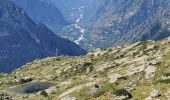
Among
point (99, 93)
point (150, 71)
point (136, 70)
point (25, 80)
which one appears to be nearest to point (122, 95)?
point (99, 93)

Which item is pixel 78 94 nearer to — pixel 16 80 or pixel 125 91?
pixel 125 91

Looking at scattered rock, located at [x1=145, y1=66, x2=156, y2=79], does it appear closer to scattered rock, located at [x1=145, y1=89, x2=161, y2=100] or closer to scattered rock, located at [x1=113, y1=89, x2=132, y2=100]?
scattered rock, located at [x1=113, y1=89, x2=132, y2=100]

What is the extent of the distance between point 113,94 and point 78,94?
15855mm

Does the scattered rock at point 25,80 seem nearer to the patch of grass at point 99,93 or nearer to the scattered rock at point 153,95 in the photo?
the patch of grass at point 99,93

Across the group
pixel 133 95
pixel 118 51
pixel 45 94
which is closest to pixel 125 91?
pixel 133 95

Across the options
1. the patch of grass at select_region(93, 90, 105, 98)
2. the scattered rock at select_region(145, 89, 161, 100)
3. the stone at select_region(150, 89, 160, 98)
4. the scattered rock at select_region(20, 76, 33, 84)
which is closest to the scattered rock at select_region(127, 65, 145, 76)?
the patch of grass at select_region(93, 90, 105, 98)

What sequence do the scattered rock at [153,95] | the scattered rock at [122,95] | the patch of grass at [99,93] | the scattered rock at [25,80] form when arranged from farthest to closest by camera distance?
the scattered rock at [25,80], the patch of grass at [99,93], the scattered rock at [122,95], the scattered rock at [153,95]

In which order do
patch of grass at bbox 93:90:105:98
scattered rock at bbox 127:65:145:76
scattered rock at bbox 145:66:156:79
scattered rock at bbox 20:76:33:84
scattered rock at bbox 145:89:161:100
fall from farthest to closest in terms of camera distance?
1. scattered rock at bbox 20:76:33:84
2. scattered rock at bbox 127:65:145:76
3. scattered rock at bbox 145:66:156:79
4. patch of grass at bbox 93:90:105:98
5. scattered rock at bbox 145:89:161:100

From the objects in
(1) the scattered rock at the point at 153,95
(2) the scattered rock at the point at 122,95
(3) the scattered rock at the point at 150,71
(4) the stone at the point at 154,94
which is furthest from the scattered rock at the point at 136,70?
(1) the scattered rock at the point at 153,95

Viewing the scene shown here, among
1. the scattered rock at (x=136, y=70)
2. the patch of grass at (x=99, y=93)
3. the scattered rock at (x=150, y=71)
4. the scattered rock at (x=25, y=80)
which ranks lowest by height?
the patch of grass at (x=99, y=93)

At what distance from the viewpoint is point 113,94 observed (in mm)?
65062

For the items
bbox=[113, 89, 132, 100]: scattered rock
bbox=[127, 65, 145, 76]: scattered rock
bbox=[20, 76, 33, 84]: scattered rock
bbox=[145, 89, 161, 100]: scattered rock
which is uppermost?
bbox=[20, 76, 33, 84]: scattered rock

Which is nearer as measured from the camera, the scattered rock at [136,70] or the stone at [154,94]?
the stone at [154,94]

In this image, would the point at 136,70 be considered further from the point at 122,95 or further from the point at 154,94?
the point at 154,94
